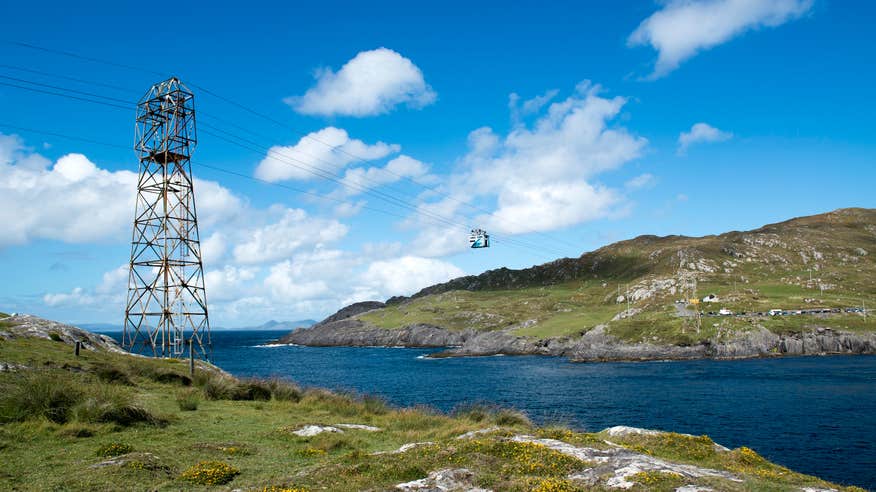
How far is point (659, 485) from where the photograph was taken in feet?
47.6

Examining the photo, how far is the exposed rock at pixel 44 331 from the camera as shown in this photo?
130 feet

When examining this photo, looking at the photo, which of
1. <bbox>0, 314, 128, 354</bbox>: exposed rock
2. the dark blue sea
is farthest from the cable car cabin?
<bbox>0, 314, 128, 354</bbox>: exposed rock

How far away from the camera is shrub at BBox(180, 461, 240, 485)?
15.5 m

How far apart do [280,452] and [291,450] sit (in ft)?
1.61

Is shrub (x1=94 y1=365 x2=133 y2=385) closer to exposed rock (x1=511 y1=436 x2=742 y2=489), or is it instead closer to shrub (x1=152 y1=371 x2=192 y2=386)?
shrub (x1=152 y1=371 x2=192 y2=386)

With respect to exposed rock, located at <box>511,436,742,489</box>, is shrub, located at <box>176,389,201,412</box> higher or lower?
higher

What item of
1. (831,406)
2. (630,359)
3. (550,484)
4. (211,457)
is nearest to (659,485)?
(550,484)

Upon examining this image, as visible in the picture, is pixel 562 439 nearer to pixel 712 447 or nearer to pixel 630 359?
pixel 712 447

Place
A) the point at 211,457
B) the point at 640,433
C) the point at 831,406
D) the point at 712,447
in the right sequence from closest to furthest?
the point at 211,457 < the point at 712,447 < the point at 640,433 < the point at 831,406

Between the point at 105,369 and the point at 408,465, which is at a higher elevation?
the point at 105,369

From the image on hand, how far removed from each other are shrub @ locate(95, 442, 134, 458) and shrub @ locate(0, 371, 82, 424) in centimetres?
544

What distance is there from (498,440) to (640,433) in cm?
869

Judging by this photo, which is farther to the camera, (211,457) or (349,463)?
(211,457)

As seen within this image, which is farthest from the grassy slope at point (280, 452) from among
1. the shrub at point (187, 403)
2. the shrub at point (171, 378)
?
the shrub at point (171, 378)
